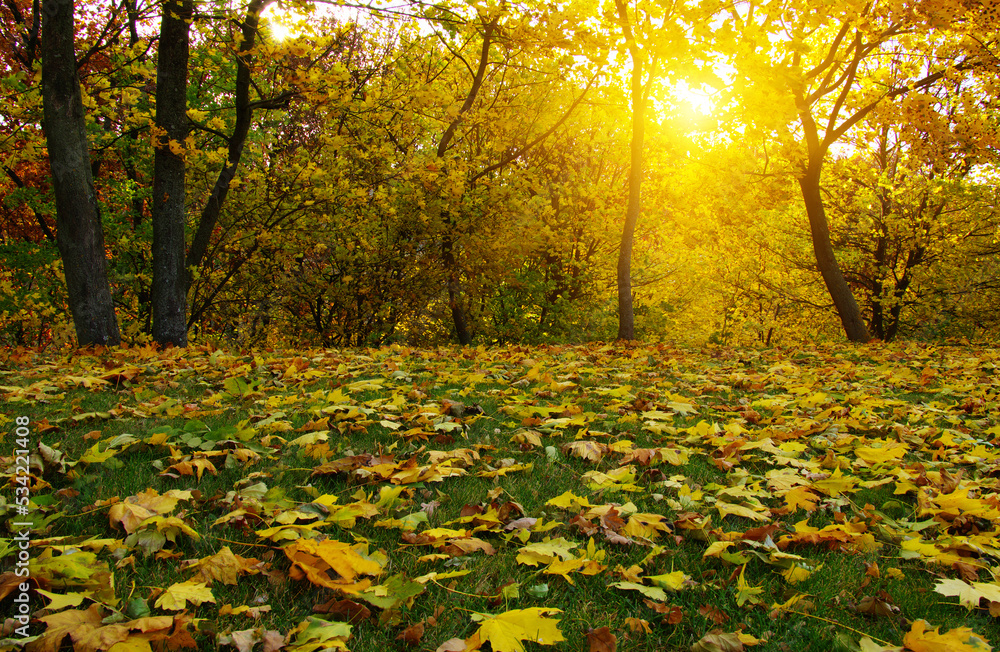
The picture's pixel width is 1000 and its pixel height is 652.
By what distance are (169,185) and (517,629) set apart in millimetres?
8114

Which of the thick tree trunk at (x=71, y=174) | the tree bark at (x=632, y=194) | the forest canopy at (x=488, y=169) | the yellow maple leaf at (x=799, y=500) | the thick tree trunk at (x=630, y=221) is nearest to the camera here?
→ the yellow maple leaf at (x=799, y=500)

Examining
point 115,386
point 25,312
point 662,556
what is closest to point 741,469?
point 662,556

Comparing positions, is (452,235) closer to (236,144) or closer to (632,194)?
(632,194)

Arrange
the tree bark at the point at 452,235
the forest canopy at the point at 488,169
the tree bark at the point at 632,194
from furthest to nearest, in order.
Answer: the tree bark at the point at 452,235
the tree bark at the point at 632,194
the forest canopy at the point at 488,169

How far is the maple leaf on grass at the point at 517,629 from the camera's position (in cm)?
140

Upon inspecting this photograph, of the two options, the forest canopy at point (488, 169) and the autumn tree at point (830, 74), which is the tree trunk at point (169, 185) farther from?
the autumn tree at point (830, 74)

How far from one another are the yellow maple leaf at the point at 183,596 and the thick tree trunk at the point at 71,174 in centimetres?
679

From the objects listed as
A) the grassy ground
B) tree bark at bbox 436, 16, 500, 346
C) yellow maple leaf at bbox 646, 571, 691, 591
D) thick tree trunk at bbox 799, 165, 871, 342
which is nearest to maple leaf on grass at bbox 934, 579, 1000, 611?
the grassy ground

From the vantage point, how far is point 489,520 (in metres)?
2.04

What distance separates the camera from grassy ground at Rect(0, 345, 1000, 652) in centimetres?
151

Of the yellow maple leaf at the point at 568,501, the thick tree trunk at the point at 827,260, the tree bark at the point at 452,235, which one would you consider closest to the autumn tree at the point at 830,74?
the thick tree trunk at the point at 827,260

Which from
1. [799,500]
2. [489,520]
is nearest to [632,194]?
[799,500]

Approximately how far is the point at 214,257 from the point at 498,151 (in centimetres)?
602

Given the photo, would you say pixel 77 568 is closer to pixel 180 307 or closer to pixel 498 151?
pixel 180 307
